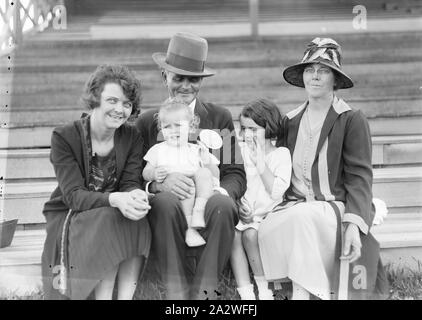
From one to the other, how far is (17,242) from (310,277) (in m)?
1.19

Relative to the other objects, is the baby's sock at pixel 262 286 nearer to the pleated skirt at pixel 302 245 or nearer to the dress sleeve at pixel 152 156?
the pleated skirt at pixel 302 245

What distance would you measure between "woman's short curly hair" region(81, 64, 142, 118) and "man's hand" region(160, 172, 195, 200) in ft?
1.04

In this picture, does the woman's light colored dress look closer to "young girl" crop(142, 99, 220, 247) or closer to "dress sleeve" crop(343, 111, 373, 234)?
"dress sleeve" crop(343, 111, 373, 234)

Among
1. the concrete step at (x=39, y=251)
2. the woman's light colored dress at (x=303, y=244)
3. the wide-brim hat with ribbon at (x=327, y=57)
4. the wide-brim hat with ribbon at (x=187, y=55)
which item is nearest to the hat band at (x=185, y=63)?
the wide-brim hat with ribbon at (x=187, y=55)

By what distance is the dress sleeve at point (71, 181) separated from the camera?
7.41ft

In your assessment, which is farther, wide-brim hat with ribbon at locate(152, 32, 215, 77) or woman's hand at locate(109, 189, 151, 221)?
wide-brim hat with ribbon at locate(152, 32, 215, 77)

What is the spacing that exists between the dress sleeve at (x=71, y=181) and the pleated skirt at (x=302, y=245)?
2.01ft

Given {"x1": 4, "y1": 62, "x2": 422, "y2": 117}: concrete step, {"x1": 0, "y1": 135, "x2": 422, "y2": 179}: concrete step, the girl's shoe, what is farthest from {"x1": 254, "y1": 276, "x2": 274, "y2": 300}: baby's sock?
{"x1": 0, "y1": 135, "x2": 422, "y2": 179}: concrete step

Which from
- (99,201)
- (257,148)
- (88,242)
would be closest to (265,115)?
(257,148)

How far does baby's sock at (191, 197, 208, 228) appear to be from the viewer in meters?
2.29
